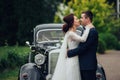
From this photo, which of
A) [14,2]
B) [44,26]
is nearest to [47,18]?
[14,2]

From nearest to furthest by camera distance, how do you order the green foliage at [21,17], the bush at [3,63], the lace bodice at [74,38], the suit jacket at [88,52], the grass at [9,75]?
the suit jacket at [88,52], the lace bodice at [74,38], the grass at [9,75], the bush at [3,63], the green foliage at [21,17]

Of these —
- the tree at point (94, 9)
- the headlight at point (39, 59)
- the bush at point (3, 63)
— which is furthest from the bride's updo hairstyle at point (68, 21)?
the tree at point (94, 9)

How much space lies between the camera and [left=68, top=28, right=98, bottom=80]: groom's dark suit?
31.0 feet

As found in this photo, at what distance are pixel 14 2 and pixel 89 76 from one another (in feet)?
84.0

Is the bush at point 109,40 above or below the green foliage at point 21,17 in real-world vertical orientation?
below

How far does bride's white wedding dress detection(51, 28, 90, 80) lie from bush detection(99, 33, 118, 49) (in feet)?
74.4

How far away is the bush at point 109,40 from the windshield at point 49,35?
19097 millimetres

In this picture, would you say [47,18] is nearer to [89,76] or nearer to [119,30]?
[119,30]

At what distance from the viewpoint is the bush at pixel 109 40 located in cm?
3331

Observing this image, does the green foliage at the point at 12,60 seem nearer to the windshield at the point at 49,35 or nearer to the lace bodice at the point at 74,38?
the windshield at the point at 49,35

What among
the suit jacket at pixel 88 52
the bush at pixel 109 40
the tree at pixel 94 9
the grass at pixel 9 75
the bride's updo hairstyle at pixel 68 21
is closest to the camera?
the suit jacket at pixel 88 52

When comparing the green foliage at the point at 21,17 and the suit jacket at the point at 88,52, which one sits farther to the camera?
the green foliage at the point at 21,17

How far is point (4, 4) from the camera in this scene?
3547cm

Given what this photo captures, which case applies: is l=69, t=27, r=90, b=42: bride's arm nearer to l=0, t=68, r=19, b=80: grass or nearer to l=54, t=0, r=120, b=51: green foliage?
l=0, t=68, r=19, b=80: grass
